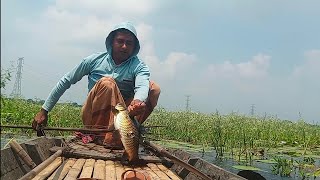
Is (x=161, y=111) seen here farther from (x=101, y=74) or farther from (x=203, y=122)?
(x=101, y=74)

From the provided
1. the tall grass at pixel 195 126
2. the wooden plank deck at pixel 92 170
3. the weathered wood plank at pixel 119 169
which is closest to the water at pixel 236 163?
the tall grass at pixel 195 126

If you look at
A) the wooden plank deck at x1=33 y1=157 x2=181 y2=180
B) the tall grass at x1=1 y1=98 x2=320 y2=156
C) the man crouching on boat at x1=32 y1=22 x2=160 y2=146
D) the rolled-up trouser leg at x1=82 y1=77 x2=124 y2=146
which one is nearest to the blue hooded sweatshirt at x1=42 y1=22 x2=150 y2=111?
the man crouching on boat at x1=32 y1=22 x2=160 y2=146

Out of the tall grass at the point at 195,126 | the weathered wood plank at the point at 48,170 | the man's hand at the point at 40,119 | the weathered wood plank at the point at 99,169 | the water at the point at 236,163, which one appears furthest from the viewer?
the tall grass at the point at 195,126

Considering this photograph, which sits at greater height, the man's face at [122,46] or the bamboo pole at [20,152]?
the man's face at [122,46]

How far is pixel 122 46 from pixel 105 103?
2.32 feet

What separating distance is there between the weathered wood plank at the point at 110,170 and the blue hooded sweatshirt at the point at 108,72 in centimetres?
108

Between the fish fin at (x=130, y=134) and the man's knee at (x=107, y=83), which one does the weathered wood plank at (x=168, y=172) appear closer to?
the fish fin at (x=130, y=134)

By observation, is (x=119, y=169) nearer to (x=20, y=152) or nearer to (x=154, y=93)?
(x=20, y=152)

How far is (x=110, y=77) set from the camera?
4.02 metres

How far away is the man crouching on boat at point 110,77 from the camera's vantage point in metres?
4.08

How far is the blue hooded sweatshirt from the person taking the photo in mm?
4285

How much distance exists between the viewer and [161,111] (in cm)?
1230

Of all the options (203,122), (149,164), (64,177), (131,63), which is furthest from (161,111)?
(64,177)

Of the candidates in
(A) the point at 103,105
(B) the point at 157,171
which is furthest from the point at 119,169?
(A) the point at 103,105
